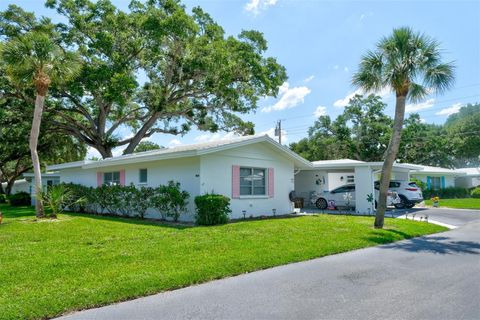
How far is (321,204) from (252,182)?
7.14 meters

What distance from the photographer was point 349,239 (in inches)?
398

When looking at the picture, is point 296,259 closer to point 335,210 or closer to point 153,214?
point 153,214

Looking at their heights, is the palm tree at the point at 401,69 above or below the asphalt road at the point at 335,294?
above

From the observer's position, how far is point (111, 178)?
1853cm

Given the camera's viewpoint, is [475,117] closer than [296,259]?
No

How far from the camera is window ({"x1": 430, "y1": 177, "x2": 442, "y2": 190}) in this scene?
1297 inches

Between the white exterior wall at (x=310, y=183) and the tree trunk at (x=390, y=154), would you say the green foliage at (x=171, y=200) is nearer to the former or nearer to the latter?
the tree trunk at (x=390, y=154)

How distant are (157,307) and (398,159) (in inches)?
1649

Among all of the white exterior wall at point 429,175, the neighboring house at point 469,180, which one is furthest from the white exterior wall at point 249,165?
the neighboring house at point 469,180

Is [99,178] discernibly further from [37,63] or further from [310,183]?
[310,183]

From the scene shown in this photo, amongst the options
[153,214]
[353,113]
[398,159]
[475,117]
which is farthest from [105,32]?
[475,117]

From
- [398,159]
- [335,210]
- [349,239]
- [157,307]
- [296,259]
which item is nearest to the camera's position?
[157,307]

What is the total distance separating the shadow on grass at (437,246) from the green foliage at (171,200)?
279 inches

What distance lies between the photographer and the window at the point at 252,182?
15.4 metres
